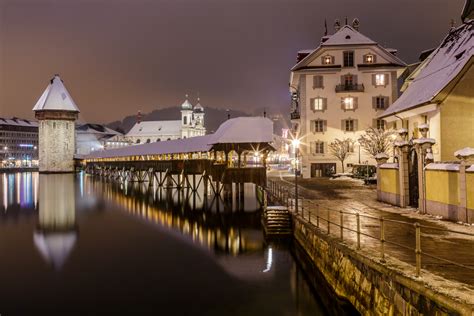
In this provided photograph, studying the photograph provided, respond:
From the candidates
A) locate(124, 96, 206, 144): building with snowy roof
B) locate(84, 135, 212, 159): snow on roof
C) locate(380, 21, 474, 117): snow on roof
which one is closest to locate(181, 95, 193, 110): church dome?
locate(124, 96, 206, 144): building with snowy roof

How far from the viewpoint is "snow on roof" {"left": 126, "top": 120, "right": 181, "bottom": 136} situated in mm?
153375

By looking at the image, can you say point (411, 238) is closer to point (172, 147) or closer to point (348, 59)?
point (348, 59)

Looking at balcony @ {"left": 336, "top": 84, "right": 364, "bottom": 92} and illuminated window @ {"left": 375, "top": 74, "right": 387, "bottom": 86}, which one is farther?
illuminated window @ {"left": 375, "top": 74, "right": 387, "bottom": 86}

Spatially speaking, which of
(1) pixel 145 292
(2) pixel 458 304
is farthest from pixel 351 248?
(1) pixel 145 292

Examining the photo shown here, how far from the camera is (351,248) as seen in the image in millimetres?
10477

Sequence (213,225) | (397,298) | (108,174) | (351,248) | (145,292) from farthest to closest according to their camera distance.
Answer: (108,174), (213,225), (145,292), (351,248), (397,298)

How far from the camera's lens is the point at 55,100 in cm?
9912

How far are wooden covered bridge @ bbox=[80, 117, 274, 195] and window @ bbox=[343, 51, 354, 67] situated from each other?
41.6ft

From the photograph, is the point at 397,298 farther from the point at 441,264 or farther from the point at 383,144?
the point at 383,144

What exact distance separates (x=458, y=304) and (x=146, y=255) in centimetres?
1511

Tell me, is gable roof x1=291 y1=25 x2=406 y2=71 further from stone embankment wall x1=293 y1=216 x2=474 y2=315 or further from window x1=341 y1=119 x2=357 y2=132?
stone embankment wall x1=293 y1=216 x2=474 y2=315

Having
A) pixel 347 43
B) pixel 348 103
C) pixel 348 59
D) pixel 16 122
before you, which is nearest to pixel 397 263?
pixel 348 103

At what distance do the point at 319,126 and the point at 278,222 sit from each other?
953 inches

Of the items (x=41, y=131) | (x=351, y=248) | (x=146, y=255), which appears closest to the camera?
(x=351, y=248)
